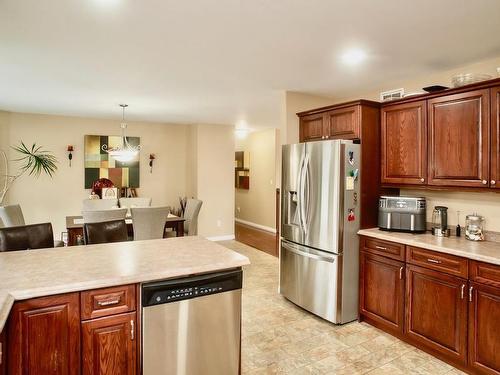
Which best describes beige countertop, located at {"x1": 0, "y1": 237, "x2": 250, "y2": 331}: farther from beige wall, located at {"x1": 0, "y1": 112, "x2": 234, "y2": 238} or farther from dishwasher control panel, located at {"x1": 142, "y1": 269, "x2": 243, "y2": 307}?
beige wall, located at {"x1": 0, "y1": 112, "x2": 234, "y2": 238}

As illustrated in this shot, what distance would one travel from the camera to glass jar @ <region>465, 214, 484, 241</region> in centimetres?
275

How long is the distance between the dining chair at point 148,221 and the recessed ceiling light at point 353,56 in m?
2.63

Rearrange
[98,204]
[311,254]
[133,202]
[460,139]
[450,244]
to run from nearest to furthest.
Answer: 1. [450,244]
2. [460,139]
3. [311,254]
4. [98,204]
5. [133,202]

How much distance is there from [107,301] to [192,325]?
49 centimetres

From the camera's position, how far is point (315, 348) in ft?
9.10

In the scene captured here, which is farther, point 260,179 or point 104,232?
point 260,179

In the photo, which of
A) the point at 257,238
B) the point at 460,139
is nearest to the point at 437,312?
the point at 460,139

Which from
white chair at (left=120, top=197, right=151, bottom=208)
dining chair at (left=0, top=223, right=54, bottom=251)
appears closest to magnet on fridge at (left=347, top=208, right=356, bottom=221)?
dining chair at (left=0, top=223, right=54, bottom=251)

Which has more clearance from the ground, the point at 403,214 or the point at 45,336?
the point at 403,214

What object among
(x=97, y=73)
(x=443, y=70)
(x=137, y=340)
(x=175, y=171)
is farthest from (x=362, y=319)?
(x=175, y=171)

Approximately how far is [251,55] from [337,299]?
7.64 ft

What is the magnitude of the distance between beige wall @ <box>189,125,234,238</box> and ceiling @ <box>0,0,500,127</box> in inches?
96.7

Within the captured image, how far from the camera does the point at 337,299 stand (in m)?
3.14

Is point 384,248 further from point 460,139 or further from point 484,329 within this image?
point 460,139
